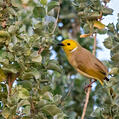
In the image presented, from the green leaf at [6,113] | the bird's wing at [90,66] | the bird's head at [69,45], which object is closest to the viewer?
the green leaf at [6,113]

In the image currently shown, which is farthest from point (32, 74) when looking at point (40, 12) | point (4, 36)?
point (40, 12)

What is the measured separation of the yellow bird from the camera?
3247 mm

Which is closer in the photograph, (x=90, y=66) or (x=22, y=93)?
(x=22, y=93)

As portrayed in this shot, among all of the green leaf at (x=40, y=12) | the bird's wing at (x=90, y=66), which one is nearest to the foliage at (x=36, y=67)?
the green leaf at (x=40, y=12)

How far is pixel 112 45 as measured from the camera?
7.43 feet

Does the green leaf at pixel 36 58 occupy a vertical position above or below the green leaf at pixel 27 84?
above

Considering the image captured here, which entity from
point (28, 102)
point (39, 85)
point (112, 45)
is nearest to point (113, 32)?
point (112, 45)

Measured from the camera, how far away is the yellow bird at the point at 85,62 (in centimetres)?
325

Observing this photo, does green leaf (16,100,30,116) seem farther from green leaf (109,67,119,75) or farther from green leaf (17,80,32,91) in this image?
green leaf (109,67,119,75)

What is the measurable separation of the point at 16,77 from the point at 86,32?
0.92 meters

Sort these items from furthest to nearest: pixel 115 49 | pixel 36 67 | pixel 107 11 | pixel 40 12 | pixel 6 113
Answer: pixel 107 11 → pixel 115 49 → pixel 40 12 → pixel 36 67 → pixel 6 113

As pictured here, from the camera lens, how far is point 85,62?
3.50 meters

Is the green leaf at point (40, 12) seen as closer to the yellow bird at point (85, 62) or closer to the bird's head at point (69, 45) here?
the yellow bird at point (85, 62)

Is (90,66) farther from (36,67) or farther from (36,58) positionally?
(36,58)
